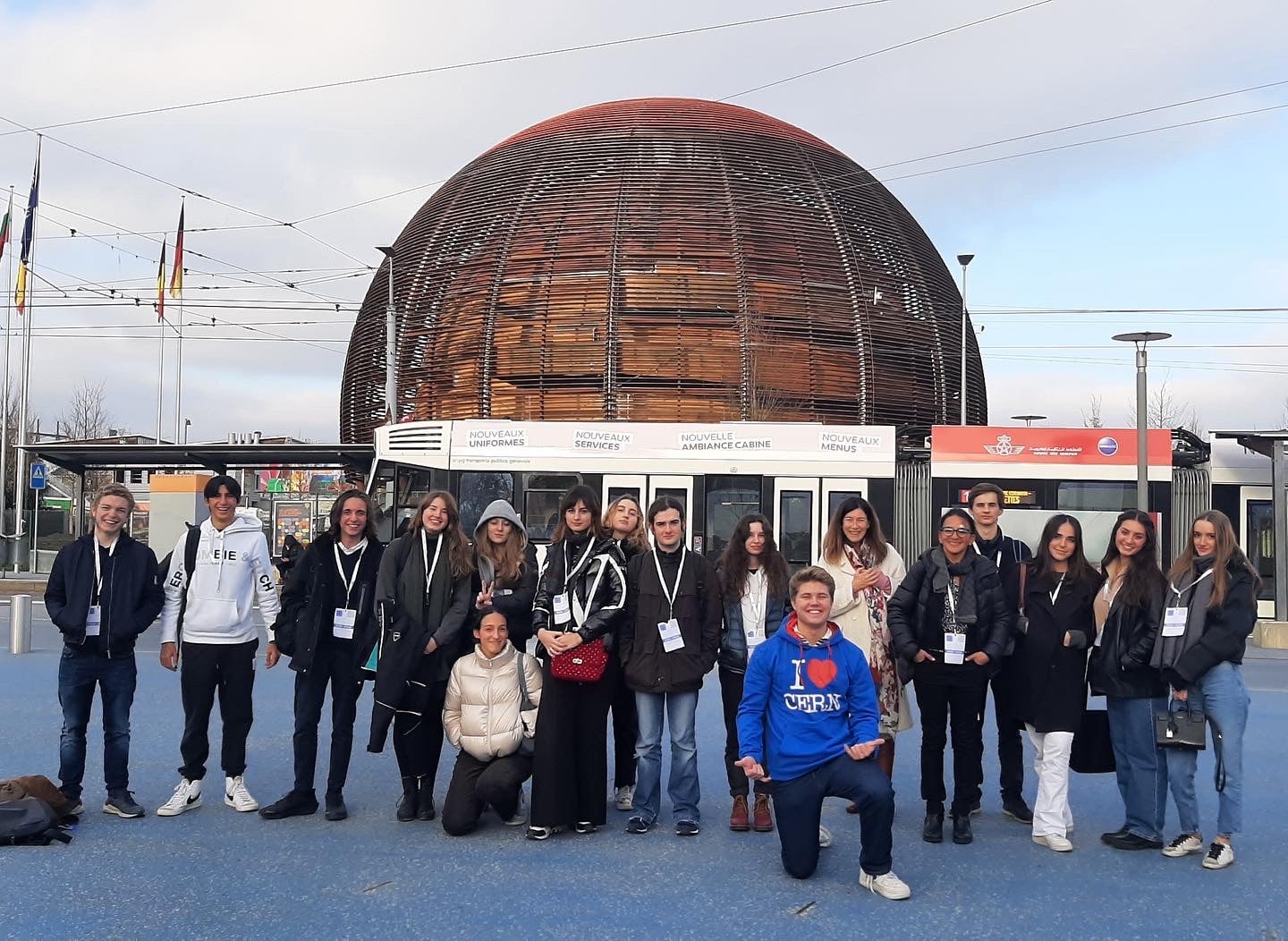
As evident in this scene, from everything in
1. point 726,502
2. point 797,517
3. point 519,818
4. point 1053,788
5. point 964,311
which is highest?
point 964,311

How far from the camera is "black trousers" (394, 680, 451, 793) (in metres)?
5.78

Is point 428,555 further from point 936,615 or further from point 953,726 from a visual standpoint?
point 953,726

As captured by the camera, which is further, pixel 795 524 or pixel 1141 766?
pixel 795 524

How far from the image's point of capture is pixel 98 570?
5891mm

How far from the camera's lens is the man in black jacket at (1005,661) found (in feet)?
19.0

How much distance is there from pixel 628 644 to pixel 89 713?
9.04 ft

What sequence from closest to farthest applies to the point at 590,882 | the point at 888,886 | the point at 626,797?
the point at 888,886, the point at 590,882, the point at 626,797

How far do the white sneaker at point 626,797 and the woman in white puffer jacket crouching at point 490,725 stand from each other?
0.56 meters

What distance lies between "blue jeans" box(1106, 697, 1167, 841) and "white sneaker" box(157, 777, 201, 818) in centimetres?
464

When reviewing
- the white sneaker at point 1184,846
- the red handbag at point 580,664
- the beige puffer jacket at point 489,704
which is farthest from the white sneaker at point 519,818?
the white sneaker at point 1184,846

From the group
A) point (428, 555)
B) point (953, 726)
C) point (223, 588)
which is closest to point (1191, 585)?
point (953, 726)

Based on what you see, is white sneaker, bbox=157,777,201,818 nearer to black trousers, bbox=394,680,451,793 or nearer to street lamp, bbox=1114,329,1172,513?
black trousers, bbox=394,680,451,793

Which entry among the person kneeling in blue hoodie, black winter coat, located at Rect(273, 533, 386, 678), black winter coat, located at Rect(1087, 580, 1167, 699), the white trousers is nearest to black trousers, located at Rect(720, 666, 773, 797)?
the person kneeling in blue hoodie

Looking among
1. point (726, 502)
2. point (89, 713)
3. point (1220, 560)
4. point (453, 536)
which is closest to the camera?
point (1220, 560)
